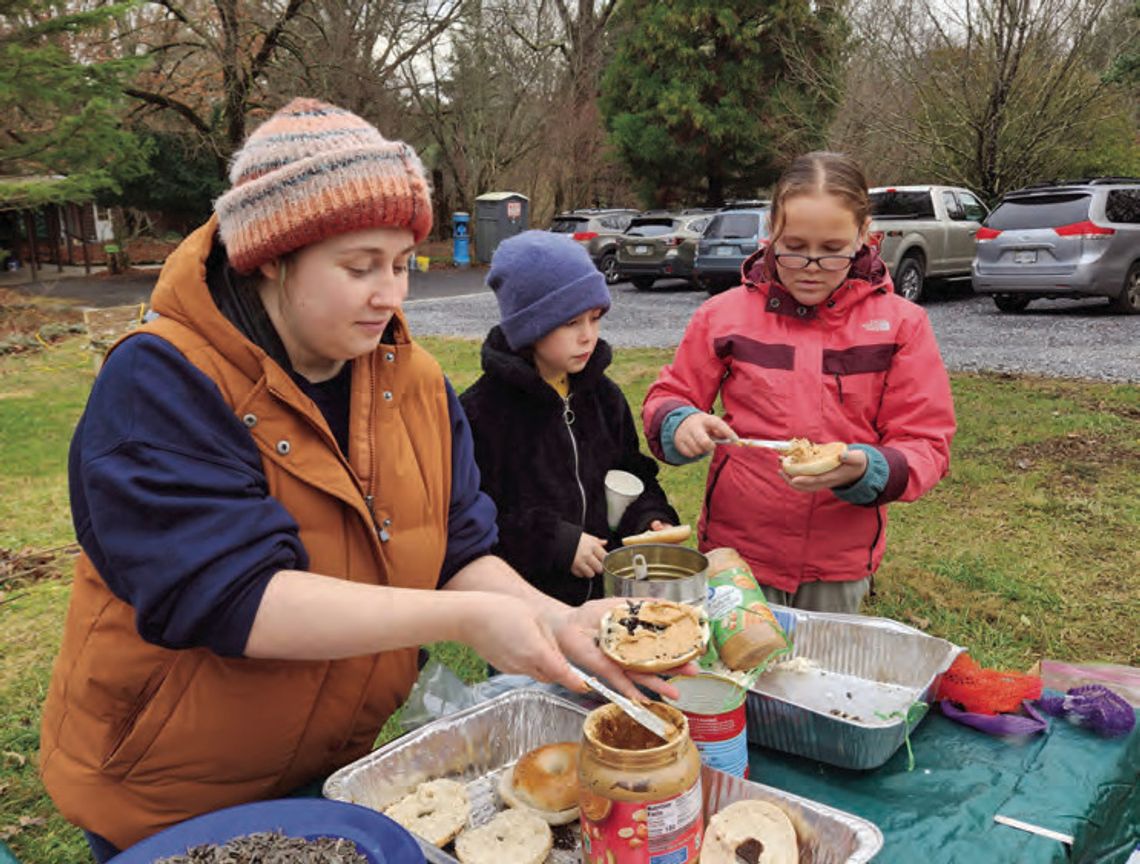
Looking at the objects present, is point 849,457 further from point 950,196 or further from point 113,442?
point 950,196

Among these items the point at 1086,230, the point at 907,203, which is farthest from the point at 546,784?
the point at 907,203

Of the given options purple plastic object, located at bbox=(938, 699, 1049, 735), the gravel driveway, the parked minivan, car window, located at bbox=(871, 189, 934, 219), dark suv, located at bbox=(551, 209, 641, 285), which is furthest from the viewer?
dark suv, located at bbox=(551, 209, 641, 285)

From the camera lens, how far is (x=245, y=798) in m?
1.53

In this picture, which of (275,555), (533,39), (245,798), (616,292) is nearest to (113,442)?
(275,555)

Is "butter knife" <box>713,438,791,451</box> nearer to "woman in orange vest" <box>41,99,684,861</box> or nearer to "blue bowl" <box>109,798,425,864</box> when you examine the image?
"woman in orange vest" <box>41,99,684,861</box>

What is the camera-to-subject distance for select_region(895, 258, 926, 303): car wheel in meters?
14.6

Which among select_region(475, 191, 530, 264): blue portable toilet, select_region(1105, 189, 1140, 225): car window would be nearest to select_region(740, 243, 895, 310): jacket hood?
select_region(1105, 189, 1140, 225): car window

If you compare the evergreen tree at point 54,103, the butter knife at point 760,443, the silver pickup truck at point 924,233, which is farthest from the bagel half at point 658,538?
the silver pickup truck at point 924,233

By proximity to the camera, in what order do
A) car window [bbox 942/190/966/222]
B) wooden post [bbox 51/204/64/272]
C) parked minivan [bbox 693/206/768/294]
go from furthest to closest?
1. wooden post [bbox 51/204/64/272]
2. car window [bbox 942/190/966/222]
3. parked minivan [bbox 693/206/768/294]

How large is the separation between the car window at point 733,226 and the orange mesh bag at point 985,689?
548 inches

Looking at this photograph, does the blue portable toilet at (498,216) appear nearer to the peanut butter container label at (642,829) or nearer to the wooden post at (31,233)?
the wooden post at (31,233)

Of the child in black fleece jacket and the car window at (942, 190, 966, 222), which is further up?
the car window at (942, 190, 966, 222)

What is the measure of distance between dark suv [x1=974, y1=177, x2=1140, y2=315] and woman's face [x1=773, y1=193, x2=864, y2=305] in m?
11.5

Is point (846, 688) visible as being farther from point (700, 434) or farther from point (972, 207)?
point (972, 207)
